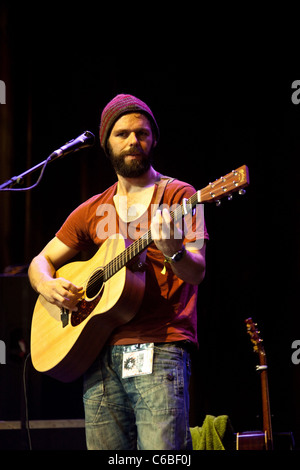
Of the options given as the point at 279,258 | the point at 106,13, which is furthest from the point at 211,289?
the point at 106,13

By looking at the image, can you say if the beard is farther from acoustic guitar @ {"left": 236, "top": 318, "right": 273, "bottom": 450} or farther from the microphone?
acoustic guitar @ {"left": 236, "top": 318, "right": 273, "bottom": 450}

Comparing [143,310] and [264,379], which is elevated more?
[143,310]

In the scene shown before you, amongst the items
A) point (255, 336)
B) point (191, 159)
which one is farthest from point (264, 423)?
point (191, 159)

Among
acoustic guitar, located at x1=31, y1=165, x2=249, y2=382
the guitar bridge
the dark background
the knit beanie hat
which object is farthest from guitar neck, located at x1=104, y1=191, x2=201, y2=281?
the dark background

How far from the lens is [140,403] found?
7.25ft

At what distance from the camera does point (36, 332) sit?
9.62 feet

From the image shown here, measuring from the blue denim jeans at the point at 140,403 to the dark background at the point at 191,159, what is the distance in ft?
3.82

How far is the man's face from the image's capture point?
2.65m

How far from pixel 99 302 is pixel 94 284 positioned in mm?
170

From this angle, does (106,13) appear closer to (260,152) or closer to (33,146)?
(33,146)

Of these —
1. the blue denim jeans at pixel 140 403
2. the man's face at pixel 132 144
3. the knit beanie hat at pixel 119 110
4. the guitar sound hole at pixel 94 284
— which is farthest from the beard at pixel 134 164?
the blue denim jeans at pixel 140 403

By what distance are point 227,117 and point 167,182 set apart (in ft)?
5.15

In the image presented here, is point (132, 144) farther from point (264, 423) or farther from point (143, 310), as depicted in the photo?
point (264, 423)

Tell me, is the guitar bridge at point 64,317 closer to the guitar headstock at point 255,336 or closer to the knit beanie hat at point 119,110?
the knit beanie hat at point 119,110
